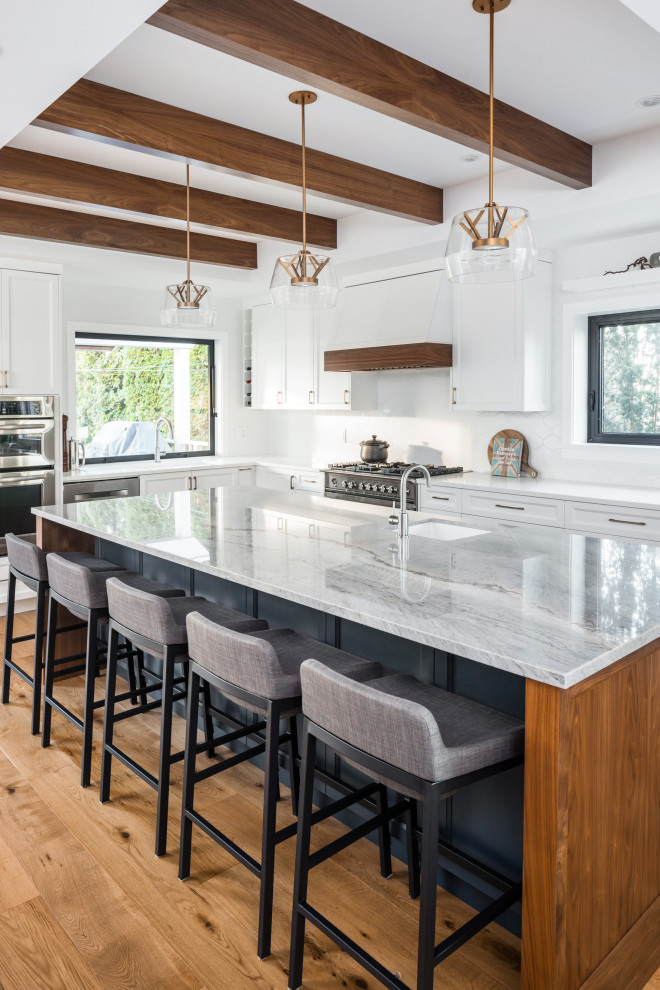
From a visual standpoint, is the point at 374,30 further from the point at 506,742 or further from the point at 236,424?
the point at 236,424

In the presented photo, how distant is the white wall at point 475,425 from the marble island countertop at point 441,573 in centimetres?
188

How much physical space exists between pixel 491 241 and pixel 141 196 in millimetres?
2680

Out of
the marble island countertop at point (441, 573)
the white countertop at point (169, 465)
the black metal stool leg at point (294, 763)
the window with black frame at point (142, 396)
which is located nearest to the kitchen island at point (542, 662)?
the marble island countertop at point (441, 573)

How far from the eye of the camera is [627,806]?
1847 millimetres

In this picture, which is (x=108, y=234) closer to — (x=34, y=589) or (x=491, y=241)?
(x=34, y=589)

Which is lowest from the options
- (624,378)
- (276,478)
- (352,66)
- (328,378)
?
(276,478)

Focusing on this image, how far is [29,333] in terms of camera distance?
17.0ft

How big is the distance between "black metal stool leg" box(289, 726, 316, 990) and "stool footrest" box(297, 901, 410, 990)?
0.11 ft

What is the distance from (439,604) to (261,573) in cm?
63

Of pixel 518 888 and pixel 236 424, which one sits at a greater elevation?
pixel 236 424

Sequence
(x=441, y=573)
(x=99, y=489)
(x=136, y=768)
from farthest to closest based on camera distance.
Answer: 1. (x=99, y=489)
2. (x=136, y=768)
3. (x=441, y=573)

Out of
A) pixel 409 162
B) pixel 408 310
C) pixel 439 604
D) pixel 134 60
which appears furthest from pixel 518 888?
pixel 408 310

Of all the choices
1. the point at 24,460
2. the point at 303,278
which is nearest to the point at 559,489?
the point at 303,278

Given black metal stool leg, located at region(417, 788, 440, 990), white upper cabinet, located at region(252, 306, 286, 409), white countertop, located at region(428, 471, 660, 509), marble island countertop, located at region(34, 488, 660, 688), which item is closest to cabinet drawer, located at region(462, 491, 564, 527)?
white countertop, located at region(428, 471, 660, 509)
